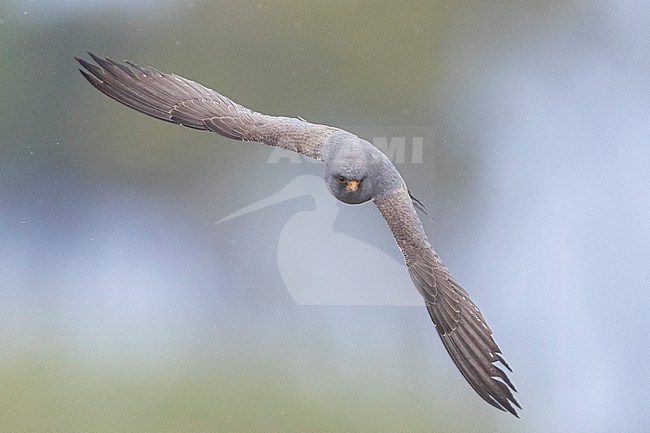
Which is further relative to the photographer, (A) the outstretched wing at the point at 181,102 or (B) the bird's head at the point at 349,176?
(A) the outstretched wing at the point at 181,102

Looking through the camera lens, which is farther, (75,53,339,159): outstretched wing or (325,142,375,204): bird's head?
(75,53,339,159): outstretched wing

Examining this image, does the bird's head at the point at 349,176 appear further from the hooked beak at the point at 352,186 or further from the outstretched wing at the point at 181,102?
the outstretched wing at the point at 181,102

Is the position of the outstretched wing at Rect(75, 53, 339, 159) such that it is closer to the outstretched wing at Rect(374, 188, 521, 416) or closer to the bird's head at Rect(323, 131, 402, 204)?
the bird's head at Rect(323, 131, 402, 204)

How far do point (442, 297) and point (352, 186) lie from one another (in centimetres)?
27

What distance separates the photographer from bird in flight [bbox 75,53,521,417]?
1.50m

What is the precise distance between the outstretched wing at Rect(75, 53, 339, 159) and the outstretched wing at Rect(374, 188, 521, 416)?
26 centimetres

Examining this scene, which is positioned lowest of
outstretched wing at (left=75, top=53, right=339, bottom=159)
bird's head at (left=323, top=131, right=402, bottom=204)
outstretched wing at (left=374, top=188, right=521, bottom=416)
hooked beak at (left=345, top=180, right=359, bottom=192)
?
outstretched wing at (left=374, top=188, right=521, bottom=416)

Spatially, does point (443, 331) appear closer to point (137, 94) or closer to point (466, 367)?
point (466, 367)

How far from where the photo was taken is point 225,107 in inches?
66.8

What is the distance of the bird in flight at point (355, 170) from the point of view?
1.50 metres

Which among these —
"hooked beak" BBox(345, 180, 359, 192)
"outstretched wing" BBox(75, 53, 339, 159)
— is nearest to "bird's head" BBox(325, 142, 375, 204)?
"hooked beak" BBox(345, 180, 359, 192)

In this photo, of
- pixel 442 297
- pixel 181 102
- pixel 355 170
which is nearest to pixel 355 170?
pixel 355 170

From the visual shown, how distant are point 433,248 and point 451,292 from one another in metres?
0.09

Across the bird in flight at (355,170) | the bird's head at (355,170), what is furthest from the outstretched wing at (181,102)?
the bird's head at (355,170)
